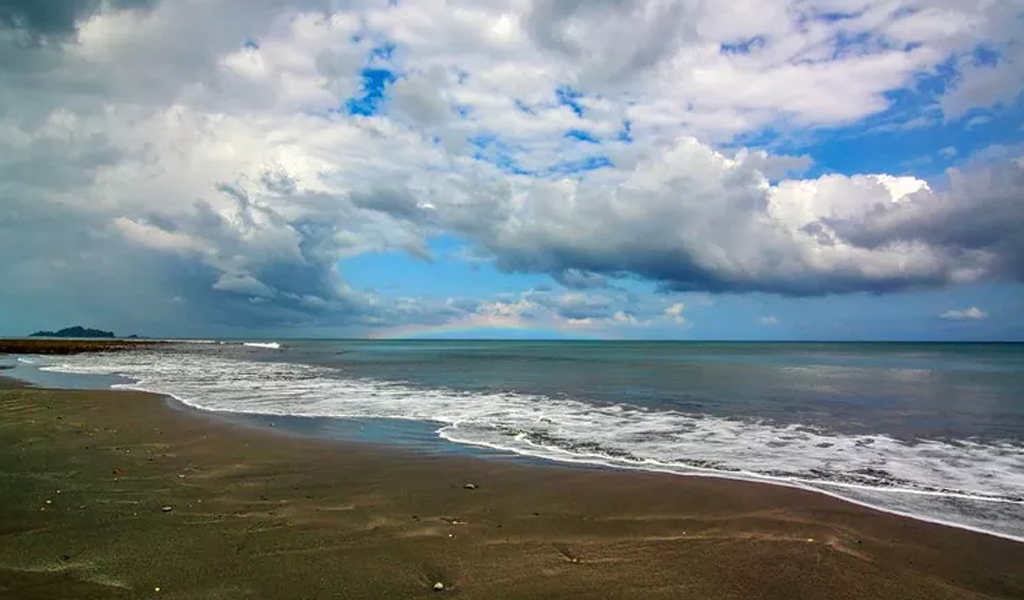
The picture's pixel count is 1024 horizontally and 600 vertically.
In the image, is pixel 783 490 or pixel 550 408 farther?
pixel 550 408

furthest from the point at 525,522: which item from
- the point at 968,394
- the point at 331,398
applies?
the point at 968,394

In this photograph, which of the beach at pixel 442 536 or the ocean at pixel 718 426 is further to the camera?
the ocean at pixel 718 426

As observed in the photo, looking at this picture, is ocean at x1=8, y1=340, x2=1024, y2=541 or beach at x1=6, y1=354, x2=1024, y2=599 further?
ocean at x1=8, y1=340, x2=1024, y2=541

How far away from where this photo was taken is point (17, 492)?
30.2 ft

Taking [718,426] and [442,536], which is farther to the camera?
[718,426]

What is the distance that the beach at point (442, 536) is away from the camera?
6.18 meters

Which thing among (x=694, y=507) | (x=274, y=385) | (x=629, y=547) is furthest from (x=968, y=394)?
Result: (x=274, y=385)

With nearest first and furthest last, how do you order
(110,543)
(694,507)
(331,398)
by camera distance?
(110,543), (694,507), (331,398)

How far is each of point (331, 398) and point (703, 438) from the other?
14.9m

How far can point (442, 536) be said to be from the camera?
759cm

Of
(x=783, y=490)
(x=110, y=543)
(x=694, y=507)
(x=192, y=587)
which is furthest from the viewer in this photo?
(x=783, y=490)

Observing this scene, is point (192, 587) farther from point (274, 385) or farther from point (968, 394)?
point (968, 394)

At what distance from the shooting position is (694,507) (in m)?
9.14

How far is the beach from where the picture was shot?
6.18m
